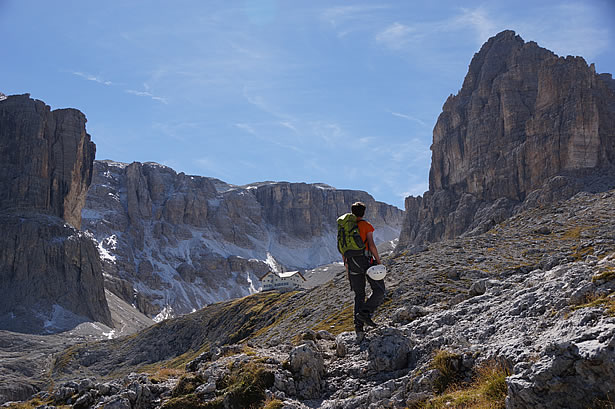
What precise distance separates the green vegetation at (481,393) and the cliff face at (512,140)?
7829cm

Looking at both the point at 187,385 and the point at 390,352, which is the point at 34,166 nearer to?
Answer: the point at 187,385

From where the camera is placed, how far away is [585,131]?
109m

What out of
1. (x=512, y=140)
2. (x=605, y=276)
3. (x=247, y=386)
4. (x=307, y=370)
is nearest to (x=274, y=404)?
(x=247, y=386)

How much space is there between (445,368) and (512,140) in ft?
439

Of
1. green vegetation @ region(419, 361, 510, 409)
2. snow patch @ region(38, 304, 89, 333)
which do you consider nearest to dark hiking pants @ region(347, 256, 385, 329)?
green vegetation @ region(419, 361, 510, 409)

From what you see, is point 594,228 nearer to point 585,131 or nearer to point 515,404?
point 515,404

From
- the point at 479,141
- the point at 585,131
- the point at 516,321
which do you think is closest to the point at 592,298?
the point at 516,321

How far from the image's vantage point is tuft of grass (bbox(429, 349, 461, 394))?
394 inches

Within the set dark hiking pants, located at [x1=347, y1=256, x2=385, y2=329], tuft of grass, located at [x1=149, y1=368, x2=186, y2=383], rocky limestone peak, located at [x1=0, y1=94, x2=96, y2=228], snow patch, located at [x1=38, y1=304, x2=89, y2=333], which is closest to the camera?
dark hiking pants, located at [x1=347, y1=256, x2=385, y2=329]

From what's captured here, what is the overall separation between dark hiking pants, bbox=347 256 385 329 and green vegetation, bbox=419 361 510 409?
4.12 m

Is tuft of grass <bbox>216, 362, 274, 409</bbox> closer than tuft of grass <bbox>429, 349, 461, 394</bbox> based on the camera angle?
No

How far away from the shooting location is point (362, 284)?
45.6 ft

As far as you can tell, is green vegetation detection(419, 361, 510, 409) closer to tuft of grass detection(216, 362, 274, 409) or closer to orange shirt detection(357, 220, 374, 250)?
tuft of grass detection(216, 362, 274, 409)

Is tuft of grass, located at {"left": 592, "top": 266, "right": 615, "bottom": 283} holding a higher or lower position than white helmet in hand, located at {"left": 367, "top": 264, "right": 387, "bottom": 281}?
lower
